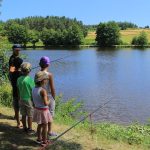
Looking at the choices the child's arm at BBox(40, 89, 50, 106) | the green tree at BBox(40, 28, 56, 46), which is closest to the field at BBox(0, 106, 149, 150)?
the child's arm at BBox(40, 89, 50, 106)

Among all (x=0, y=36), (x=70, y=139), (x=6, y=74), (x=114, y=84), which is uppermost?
(x=0, y=36)

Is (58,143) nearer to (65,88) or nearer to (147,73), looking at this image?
(65,88)

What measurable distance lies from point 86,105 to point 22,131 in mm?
16534

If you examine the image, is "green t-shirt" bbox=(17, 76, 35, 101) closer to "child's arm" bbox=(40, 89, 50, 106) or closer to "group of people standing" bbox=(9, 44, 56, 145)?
"group of people standing" bbox=(9, 44, 56, 145)

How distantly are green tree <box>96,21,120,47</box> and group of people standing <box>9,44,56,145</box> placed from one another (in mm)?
120828

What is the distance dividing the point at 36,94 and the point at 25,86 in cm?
85

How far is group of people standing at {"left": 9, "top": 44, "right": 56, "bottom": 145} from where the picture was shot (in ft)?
25.6

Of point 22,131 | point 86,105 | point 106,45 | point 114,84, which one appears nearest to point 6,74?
point 22,131

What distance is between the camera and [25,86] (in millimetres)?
8570

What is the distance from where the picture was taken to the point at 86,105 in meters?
25.3

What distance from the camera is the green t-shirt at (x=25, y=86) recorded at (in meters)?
8.54

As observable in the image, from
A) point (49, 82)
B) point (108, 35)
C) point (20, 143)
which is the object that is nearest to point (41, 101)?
point (49, 82)

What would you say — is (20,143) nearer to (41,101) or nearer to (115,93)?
(41,101)

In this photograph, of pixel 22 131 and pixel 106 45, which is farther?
pixel 106 45
